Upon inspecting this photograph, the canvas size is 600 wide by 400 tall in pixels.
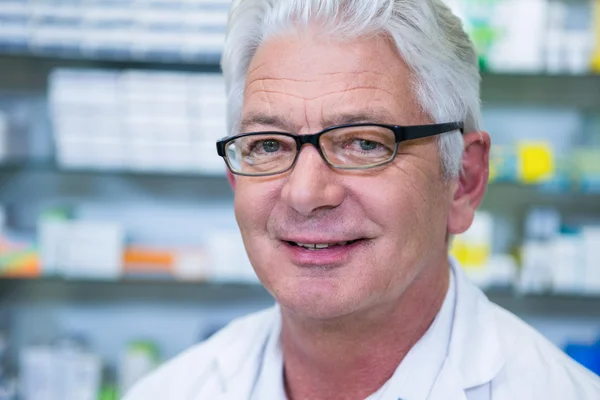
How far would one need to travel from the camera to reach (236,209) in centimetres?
118

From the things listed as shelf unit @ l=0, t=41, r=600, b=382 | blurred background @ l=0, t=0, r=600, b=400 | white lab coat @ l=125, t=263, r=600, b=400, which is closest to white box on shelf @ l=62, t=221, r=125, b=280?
blurred background @ l=0, t=0, r=600, b=400

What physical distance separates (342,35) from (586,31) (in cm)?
191

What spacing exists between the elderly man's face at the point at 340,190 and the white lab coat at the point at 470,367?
18 centimetres

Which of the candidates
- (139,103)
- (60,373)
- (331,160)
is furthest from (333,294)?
(60,373)

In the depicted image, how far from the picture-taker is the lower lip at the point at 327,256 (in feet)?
3.51

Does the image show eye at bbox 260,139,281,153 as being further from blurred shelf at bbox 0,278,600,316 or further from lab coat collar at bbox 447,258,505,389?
blurred shelf at bbox 0,278,600,316

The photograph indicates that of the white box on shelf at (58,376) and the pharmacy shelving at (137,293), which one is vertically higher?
the pharmacy shelving at (137,293)

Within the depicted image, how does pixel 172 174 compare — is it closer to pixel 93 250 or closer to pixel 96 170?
pixel 96 170

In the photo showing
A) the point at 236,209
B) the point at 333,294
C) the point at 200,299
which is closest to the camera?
the point at 333,294

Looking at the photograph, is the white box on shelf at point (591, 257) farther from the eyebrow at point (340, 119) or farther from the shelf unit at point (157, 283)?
the eyebrow at point (340, 119)

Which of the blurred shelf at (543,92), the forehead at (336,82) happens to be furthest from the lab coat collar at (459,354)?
the blurred shelf at (543,92)

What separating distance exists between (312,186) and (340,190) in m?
0.05

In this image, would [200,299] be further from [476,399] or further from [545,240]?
[476,399]

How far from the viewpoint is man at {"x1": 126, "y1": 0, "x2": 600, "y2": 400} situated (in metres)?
1.06
